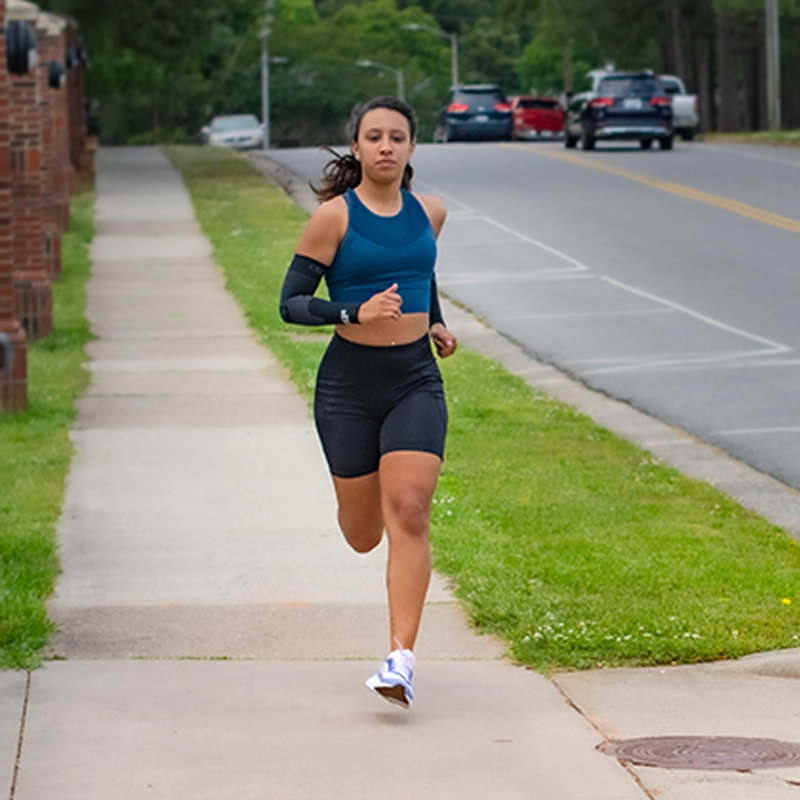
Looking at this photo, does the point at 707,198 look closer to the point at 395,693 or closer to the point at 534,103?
the point at 395,693

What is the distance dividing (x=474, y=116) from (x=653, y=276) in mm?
31530

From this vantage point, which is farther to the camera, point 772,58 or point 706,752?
point 772,58

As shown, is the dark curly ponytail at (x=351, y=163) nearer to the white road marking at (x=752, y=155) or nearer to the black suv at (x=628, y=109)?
the white road marking at (x=752, y=155)

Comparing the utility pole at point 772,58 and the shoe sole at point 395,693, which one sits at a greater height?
the utility pole at point 772,58

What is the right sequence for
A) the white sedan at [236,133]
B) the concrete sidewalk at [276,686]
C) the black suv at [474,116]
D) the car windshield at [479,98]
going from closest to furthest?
the concrete sidewalk at [276,686]
the black suv at [474,116]
the car windshield at [479,98]
the white sedan at [236,133]

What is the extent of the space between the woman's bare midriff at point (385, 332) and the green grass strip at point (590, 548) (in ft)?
4.31

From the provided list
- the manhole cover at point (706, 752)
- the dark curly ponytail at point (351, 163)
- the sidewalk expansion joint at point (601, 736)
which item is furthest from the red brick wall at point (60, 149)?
the manhole cover at point (706, 752)

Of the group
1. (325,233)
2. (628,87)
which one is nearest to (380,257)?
(325,233)

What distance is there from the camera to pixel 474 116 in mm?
51188

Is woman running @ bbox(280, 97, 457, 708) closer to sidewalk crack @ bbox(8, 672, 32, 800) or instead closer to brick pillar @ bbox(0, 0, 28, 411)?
sidewalk crack @ bbox(8, 672, 32, 800)

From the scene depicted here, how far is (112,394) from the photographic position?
12828mm

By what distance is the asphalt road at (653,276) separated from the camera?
13.0 meters

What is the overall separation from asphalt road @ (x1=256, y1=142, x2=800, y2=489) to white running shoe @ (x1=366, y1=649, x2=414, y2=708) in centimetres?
515

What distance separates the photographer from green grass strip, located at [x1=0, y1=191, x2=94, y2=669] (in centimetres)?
639
